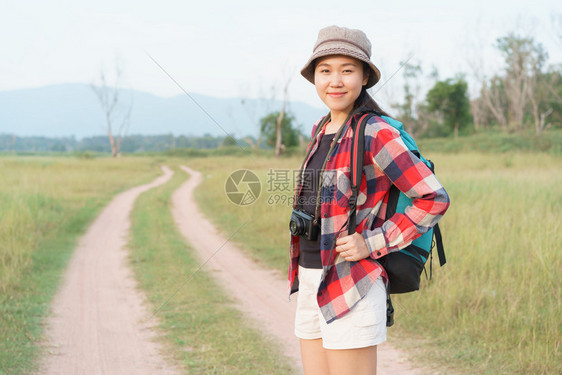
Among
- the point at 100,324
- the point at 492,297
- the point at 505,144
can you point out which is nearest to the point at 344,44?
the point at 492,297

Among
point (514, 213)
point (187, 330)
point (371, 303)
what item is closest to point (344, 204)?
point (371, 303)

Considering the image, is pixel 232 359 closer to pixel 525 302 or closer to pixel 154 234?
pixel 525 302

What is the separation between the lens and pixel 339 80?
1511 millimetres

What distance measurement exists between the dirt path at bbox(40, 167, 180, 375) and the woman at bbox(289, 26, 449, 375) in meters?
1.87

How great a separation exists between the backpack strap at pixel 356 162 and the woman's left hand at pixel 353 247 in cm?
3

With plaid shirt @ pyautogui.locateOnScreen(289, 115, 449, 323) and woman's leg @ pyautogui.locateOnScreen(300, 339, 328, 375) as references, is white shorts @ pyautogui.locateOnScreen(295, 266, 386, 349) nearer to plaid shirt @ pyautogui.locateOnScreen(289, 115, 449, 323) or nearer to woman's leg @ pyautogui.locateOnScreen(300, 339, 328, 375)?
plaid shirt @ pyautogui.locateOnScreen(289, 115, 449, 323)

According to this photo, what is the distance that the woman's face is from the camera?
4.94 ft

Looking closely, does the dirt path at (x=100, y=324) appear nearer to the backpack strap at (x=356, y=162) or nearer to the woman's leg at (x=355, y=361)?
the woman's leg at (x=355, y=361)

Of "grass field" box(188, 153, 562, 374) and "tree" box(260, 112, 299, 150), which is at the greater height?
"tree" box(260, 112, 299, 150)

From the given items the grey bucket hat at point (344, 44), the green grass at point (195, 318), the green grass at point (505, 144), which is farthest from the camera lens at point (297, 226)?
the green grass at point (505, 144)

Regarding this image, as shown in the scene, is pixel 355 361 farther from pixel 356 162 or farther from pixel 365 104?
pixel 365 104

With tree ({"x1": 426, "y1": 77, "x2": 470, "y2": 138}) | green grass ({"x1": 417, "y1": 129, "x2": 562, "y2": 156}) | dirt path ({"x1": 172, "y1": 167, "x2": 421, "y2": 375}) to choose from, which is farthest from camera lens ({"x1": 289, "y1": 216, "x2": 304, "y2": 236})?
tree ({"x1": 426, "y1": 77, "x2": 470, "y2": 138})

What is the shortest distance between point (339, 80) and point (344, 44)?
0.36ft

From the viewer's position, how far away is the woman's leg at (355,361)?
1413 mm
